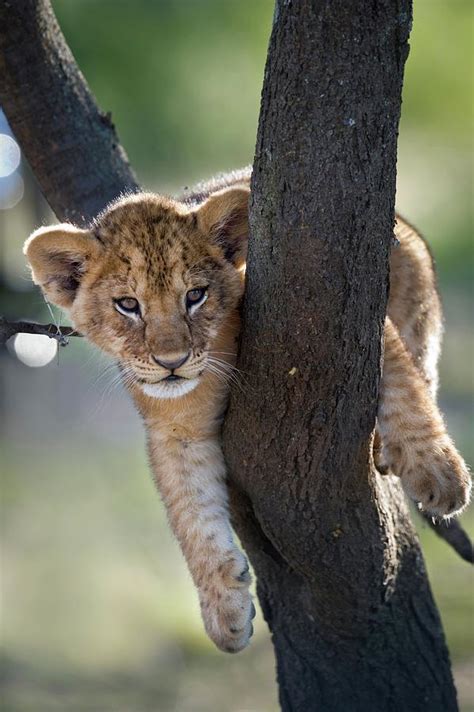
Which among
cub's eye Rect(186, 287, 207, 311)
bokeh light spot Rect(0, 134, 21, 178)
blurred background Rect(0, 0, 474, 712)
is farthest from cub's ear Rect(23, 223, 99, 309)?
bokeh light spot Rect(0, 134, 21, 178)

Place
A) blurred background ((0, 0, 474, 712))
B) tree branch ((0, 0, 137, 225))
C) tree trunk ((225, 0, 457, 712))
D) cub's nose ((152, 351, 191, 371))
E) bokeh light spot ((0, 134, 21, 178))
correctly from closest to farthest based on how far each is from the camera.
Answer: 1. tree trunk ((225, 0, 457, 712))
2. cub's nose ((152, 351, 191, 371))
3. tree branch ((0, 0, 137, 225))
4. blurred background ((0, 0, 474, 712))
5. bokeh light spot ((0, 134, 21, 178))

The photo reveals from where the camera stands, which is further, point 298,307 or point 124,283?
point 124,283

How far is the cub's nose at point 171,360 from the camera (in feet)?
8.15

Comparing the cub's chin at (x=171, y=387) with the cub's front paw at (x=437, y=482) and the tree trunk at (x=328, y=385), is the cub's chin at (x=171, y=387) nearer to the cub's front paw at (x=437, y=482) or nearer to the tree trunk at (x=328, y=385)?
the tree trunk at (x=328, y=385)

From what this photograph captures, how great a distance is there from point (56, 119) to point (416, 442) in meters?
1.43

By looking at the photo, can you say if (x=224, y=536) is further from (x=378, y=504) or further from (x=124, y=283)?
(x=124, y=283)

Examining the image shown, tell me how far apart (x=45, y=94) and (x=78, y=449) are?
476 centimetres

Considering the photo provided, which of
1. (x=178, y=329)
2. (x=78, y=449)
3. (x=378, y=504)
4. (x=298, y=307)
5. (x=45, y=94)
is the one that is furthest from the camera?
(x=78, y=449)

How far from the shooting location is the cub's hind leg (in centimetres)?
258

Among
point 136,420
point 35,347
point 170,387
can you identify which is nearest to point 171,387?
point 170,387

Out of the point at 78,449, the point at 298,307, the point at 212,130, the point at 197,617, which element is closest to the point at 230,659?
the point at 197,617

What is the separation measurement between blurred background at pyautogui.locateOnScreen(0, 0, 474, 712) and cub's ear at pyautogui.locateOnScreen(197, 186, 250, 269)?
1926mm

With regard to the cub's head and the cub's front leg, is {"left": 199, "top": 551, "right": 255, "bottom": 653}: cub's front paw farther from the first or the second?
the cub's head

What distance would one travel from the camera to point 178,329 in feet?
8.23
